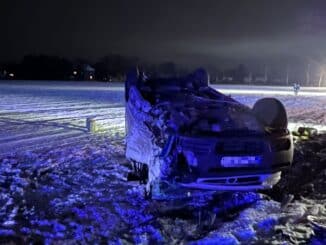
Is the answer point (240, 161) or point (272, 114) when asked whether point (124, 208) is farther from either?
point (272, 114)

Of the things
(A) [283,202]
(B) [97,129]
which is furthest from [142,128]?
(B) [97,129]

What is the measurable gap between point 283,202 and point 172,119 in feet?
6.81

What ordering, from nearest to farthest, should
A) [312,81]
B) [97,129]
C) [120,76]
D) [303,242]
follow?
[303,242]
[97,129]
[120,76]
[312,81]

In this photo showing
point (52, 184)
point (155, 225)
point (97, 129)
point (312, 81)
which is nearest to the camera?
point (155, 225)

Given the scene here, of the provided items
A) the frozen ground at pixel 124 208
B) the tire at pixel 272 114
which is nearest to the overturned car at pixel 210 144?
the tire at pixel 272 114

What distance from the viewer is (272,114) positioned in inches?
209

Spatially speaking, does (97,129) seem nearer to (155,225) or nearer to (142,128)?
(142,128)

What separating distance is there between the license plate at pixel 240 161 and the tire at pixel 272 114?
0.61m

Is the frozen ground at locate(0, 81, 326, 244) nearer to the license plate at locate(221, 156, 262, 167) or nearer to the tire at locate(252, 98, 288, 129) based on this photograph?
the license plate at locate(221, 156, 262, 167)

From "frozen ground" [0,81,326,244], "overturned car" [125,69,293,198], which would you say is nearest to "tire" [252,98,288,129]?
"overturned car" [125,69,293,198]

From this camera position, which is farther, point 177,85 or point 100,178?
point 177,85

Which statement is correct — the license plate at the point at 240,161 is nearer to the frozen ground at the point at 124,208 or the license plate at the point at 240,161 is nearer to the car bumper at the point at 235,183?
the car bumper at the point at 235,183

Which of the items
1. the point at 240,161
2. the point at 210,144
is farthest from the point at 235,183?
the point at 210,144

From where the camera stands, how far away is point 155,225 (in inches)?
180
